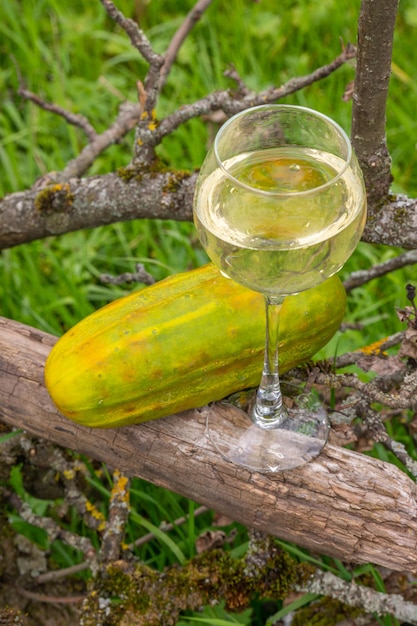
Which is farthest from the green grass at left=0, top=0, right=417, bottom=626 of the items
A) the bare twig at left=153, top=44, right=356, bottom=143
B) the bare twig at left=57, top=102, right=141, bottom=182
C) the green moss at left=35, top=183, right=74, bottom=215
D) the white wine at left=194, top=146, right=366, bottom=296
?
the white wine at left=194, top=146, right=366, bottom=296

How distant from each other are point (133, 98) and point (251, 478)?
3047 mm

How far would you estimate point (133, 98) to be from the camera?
15.8 ft

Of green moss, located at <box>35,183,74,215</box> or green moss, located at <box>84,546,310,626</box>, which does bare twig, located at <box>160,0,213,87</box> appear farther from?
green moss, located at <box>84,546,310,626</box>

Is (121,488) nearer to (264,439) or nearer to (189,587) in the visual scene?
(189,587)

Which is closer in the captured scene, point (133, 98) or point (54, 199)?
point (54, 199)

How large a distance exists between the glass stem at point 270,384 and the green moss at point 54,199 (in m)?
1.19

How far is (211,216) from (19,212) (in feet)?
4.57

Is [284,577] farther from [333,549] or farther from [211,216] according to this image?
[211,216]

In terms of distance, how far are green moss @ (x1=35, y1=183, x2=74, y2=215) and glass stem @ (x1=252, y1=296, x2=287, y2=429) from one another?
1.19 meters

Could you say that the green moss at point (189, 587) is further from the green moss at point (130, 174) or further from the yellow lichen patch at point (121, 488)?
the green moss at point (130, 174)

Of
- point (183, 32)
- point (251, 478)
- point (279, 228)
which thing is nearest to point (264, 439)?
point (251, 478)

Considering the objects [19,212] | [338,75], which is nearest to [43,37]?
[338,75]

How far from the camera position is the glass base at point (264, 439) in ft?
7.93

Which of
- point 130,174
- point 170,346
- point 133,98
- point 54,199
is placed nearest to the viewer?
point 170,346
